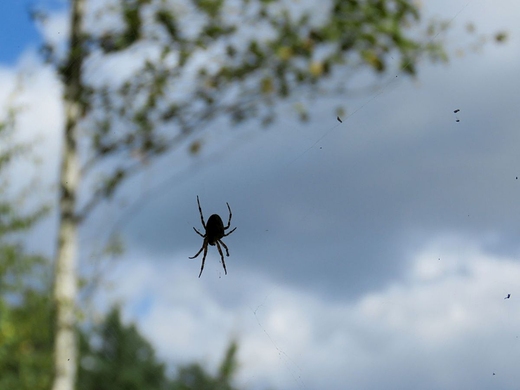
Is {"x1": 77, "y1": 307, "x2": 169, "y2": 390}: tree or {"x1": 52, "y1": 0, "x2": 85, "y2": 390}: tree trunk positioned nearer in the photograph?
{"x1": 52, "y1": 0, "x2": 85, "y2": 390}: tree trunk

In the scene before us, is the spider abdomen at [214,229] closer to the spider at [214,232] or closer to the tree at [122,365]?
the spider at [214,232]

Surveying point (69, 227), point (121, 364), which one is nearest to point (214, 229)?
point (69, 227)

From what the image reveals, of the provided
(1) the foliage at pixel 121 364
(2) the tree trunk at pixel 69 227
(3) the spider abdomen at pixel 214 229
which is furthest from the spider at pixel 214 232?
(1) the foliage at pixel 121 364

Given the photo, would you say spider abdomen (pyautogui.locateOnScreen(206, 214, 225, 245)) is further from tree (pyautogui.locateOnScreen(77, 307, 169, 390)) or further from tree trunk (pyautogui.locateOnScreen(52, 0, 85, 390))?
tree (pyautogui.locateOnScreen(77, 307, 169, 390))

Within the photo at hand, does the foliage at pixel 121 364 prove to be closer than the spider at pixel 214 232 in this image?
No

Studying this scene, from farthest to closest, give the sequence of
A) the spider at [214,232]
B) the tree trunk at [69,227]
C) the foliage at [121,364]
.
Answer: the foliage at [121,364] → the tree trunk at [69,227] → the spider at [214,232]

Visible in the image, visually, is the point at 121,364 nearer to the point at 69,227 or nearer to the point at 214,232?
the point at 69,227

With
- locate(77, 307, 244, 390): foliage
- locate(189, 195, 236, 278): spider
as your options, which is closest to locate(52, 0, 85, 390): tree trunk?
locate(189, 195, 236, 278): spider

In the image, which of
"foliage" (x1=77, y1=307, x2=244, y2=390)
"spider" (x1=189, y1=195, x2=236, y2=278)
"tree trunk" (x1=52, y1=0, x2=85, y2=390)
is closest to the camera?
"spider" (x1=189, y1=195, x2=236, y2=278)
